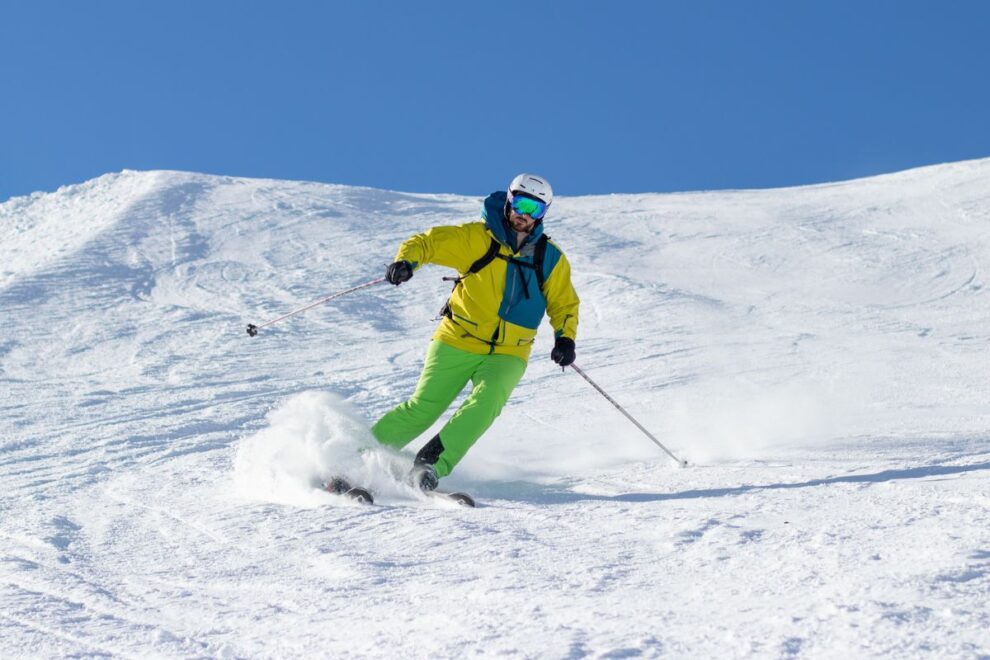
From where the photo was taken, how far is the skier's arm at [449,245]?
5.45 m

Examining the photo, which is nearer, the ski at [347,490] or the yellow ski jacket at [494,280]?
the ski at [347,490]

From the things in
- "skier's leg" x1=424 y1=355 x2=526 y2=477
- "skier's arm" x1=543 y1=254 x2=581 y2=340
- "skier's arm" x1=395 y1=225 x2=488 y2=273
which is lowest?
"skier's leg" x1=424 y1=355 x2=526 y2=477

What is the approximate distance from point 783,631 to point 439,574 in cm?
116

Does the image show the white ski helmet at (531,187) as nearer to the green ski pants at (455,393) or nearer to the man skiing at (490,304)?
the man skiing at (490,304)

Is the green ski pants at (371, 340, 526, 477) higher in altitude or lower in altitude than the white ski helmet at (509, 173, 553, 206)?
lower

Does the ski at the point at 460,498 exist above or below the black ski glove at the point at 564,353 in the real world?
below

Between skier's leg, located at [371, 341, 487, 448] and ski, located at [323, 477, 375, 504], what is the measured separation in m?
0.61

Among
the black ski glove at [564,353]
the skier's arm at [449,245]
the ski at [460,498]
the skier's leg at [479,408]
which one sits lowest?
the ski at [460,498]

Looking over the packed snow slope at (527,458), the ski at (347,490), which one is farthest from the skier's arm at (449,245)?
the ski at (347,490)

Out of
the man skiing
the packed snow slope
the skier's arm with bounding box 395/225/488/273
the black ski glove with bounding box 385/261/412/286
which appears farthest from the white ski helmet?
the packed snow slope

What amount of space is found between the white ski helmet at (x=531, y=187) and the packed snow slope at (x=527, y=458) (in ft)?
4.66

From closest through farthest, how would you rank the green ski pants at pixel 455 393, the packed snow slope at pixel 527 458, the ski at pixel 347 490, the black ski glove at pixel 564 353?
1. the packed snow slope at pixel 527 458
2. the ski at pixel 347 490
3. the green ski pants at pixel 455 393
4. the black ski glove at pixel 564 353

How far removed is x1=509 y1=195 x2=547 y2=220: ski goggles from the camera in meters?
5.37

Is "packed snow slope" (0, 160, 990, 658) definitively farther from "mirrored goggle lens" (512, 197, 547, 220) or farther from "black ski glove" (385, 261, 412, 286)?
"mirrored goggle lens" (512, 197, 547, 220)
